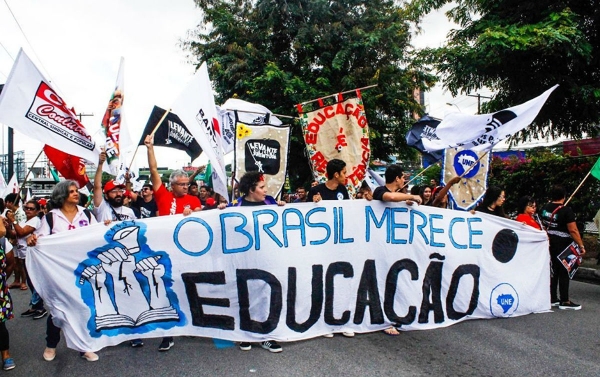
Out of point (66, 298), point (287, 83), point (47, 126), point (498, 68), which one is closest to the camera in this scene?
point (66, 298)

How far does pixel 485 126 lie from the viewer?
6.16m

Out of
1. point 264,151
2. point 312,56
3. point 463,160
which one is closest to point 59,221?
point 264,151

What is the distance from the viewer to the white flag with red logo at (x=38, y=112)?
486 centimetres

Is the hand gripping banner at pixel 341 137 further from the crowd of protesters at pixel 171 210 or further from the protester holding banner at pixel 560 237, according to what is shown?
the protester holding banner at pixel 560 237

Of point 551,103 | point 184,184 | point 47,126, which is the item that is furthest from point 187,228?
point 551,103

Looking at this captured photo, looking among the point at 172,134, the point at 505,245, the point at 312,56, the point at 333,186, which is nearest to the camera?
the point at 333,186

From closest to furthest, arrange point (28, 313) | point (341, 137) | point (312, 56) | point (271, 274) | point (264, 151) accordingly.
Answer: point (271, 274) → point (28, 313) → point (264, 151) → point (341, 137) → point (312, 56)

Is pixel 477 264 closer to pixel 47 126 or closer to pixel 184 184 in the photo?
pixel 184 184

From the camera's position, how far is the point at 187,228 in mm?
4809

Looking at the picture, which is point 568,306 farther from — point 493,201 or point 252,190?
point 252,190

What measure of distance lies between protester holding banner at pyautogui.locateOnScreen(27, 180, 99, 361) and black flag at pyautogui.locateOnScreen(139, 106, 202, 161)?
173 centimetres

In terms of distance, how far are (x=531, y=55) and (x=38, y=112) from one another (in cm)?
962

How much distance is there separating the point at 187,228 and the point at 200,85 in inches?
83.7

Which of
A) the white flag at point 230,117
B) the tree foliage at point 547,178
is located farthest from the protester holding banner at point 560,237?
the white flag at point 230,117
